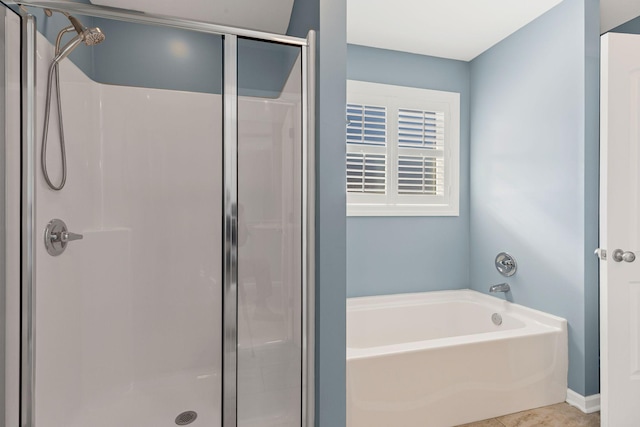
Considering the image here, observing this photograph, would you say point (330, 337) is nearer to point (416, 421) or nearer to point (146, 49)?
point (416, 421)

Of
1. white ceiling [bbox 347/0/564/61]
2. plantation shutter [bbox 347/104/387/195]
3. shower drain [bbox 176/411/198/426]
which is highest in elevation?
white ceiling [bbox 347/0/564/61]

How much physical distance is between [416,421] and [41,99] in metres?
2.29

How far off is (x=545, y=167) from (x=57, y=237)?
2.87 meters

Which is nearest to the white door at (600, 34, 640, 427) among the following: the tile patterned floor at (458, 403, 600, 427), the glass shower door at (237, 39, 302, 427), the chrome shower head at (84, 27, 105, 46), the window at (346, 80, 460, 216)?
the tile patterned floor at (458, 403, 600, 427)

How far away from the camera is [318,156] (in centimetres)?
147

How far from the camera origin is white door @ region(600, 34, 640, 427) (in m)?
1.73

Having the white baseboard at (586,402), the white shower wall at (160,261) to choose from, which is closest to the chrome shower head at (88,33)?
the white shower wall at (160,261)

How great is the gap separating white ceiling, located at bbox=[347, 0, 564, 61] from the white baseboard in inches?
97.5

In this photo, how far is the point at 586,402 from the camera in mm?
2072

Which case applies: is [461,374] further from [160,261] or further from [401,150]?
[160,261]

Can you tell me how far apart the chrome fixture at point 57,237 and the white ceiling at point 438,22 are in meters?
2.06

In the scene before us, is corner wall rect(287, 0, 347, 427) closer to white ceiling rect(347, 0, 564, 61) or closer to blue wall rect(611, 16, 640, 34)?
white ceiling rect(347, 0, 564, 61)

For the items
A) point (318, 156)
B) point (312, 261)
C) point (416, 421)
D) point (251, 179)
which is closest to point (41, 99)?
point (251, 179)

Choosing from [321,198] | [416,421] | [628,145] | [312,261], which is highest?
[628,145]
